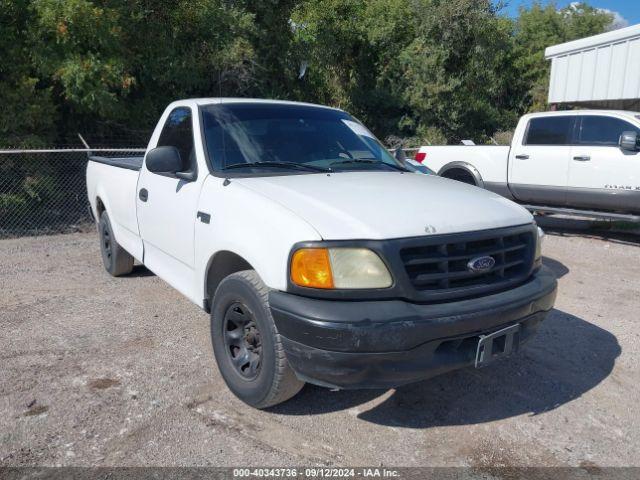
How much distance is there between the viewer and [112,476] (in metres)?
2.85

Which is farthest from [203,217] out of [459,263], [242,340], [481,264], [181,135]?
[481,264]

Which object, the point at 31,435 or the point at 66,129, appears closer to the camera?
the point at 31,435

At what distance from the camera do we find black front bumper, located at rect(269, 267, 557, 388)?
2775 millimetres

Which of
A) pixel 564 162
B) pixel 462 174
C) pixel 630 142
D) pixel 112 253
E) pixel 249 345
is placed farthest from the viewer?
pixel 462 174

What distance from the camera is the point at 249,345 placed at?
3441 millimetres

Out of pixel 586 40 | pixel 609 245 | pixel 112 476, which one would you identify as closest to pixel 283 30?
pixel 586 40

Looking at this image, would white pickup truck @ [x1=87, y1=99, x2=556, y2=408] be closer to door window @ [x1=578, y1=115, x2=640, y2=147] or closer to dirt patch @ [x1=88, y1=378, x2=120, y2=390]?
dirt patch @ [x1=88, y1=378, x2=120, y2=390]

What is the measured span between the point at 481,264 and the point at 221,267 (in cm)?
164

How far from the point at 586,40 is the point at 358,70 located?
25.3 feet

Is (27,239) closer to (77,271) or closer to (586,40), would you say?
(77,271)

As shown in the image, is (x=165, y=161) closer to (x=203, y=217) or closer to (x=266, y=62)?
(x=203, y=217)

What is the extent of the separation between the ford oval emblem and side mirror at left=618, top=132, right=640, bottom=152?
606cm

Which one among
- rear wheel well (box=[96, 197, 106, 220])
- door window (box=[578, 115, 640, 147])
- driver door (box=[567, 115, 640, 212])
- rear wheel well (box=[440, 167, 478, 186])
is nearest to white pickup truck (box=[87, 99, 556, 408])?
rear wheel well (box=[96, 197, 106, 220])

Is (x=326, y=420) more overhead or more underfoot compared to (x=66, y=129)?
more underfoot
